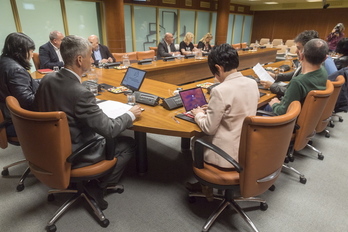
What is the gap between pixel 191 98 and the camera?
71.1 inches

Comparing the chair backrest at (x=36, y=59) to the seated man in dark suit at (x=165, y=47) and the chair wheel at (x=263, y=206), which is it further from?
the chair wheel at (x=263, y=206)

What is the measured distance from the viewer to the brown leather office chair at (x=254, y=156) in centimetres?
114

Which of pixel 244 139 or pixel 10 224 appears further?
pixel 10 224

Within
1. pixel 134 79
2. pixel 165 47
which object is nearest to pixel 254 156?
pixel 134 79

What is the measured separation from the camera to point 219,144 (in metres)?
1.43

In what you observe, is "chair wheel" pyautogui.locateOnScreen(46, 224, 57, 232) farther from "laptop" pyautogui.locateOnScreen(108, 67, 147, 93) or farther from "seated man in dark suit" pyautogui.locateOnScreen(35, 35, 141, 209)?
"laptop" pyautogui.locateOnScreen(108, 67, 147, 93)

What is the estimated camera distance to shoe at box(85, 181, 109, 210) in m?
1.75

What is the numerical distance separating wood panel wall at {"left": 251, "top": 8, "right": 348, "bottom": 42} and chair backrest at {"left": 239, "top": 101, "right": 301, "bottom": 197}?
13.4 m

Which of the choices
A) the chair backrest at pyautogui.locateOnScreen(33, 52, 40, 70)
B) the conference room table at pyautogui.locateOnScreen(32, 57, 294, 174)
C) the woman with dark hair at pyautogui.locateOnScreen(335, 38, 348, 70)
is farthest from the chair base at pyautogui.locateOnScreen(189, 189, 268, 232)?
the chair backrest at pyautogui.locateOnScreen(33, 52, 40, 70)

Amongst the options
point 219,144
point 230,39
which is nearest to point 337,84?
point 219,144

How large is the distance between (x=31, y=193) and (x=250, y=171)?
6.10ft

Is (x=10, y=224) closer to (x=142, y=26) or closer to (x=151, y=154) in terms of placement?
(x=151, y=154)

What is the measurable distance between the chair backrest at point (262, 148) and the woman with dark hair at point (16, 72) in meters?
1.73

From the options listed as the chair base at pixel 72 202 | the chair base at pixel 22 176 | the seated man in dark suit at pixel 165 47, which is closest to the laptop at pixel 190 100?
the chair base at pixel 72 202
